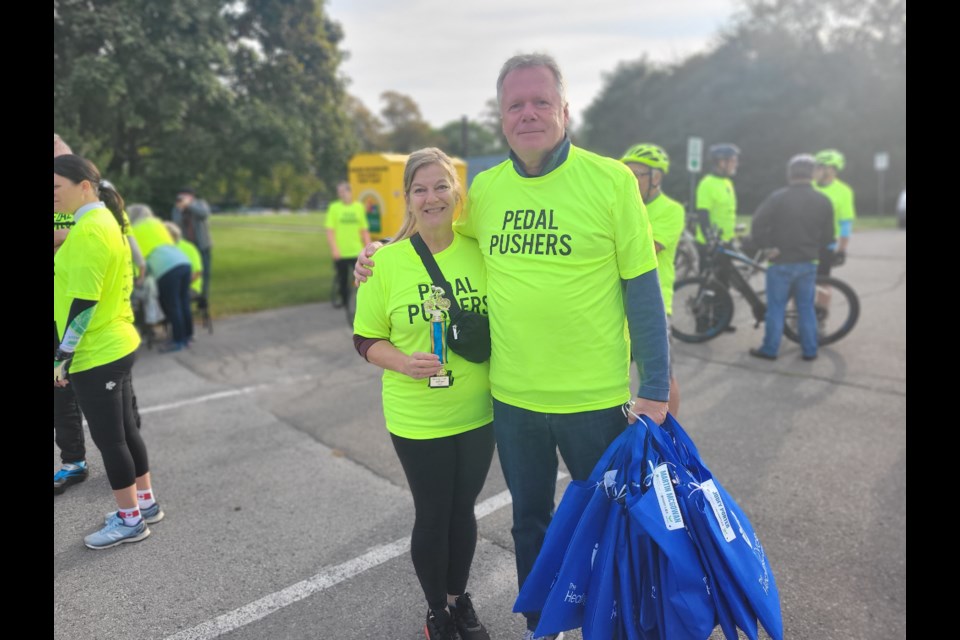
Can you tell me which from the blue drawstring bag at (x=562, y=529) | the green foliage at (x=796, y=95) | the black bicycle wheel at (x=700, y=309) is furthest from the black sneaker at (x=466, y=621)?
the green foliage at (x=796, y=95)

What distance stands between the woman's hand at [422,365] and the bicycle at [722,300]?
213 inches

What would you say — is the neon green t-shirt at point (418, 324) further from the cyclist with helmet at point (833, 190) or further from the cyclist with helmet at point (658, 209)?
the cyclist with helmet at point (833, 190)

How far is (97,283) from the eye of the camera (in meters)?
2.85

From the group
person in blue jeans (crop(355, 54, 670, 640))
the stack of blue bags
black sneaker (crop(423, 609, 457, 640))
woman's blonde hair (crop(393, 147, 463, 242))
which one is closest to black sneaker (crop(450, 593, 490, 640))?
black sneaker (crop(423, 609, 457, 640))

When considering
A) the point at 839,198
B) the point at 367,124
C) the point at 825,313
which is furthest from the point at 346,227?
the point at 367,124

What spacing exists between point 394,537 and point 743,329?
19.7ft

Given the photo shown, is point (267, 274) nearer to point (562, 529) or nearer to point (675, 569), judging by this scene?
point (562, 529)

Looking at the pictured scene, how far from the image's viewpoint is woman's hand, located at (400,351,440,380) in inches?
80.7

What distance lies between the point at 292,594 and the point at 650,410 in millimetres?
1834

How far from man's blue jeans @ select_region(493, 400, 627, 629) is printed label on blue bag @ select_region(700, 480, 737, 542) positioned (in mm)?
356

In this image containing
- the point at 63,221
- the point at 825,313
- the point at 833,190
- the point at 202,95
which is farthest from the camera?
the point at 202,95

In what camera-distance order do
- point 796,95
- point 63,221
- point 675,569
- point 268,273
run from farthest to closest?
point 796,95, point 268,273, point 63,221, point 675,569
